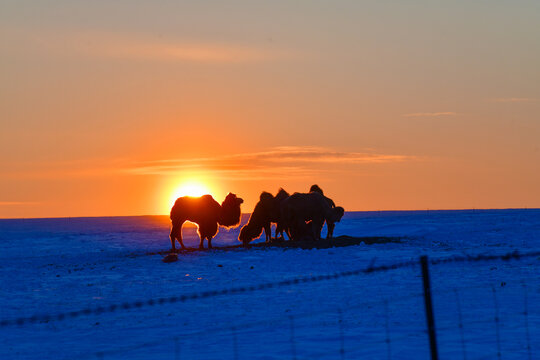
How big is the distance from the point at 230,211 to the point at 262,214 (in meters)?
1.57

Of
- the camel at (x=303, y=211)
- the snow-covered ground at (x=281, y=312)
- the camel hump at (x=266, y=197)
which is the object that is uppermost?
the camel hump at (x=266, y=197)

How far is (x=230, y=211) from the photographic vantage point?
33906 millimetres

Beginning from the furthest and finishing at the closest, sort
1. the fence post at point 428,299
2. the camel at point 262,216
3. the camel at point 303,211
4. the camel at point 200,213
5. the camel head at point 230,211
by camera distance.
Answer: the camel at point 262,216 → the camel head at point 230,211 → the camel at point 200,213 → the camel at point 303,211 → the fence post at point 428,299

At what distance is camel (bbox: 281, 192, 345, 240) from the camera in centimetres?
3222

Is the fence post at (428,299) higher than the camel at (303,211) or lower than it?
lower

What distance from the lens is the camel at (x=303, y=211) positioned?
106 feet

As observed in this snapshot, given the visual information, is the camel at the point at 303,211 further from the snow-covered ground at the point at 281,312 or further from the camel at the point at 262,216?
the snow-covered ground at the point at 281,312

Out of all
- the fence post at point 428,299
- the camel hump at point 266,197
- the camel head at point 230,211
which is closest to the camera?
the fence post at point 428,299

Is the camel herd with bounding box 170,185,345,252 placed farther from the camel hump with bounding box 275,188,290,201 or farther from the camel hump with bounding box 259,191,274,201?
the camel hump with bounding box 275,188,290,201

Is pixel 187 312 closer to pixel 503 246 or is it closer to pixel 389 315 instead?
pixel 389 315

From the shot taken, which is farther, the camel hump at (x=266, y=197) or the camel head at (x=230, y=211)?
the camel hump at (x=266, y=197)

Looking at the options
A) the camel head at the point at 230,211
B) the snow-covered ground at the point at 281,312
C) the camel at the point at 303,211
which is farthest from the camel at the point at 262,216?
the snow-covered ground at the point at 281,312

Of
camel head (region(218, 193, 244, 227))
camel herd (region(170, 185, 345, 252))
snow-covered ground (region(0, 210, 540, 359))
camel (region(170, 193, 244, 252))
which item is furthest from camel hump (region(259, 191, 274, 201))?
snow-covered ground (region(0, 210, 540, 359))

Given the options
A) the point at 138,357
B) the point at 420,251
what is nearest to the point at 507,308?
the point at 138,357
